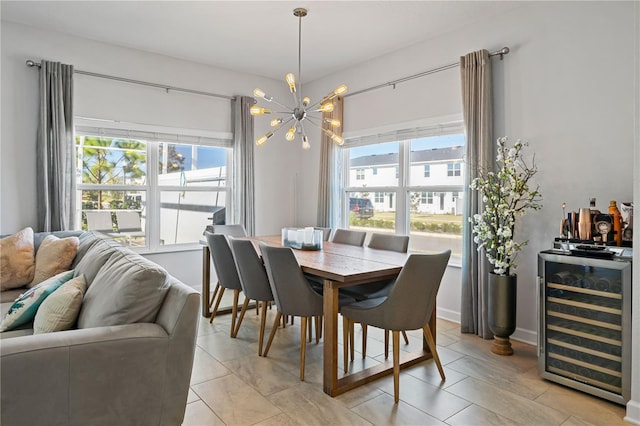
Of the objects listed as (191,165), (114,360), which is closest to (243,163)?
(191,165)

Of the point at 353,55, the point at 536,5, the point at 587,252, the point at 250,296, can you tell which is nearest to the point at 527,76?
the point at 536,5

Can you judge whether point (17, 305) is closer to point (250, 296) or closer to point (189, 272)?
point (250, 296)

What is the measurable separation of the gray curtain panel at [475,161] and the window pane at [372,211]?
1.11m

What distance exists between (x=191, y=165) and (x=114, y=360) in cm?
376

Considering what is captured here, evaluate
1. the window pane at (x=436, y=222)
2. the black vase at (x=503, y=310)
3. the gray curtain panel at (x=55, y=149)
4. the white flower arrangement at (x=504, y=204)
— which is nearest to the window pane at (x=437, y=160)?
the window pane at (x=436, y=222)

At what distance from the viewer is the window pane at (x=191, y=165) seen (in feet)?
16.0

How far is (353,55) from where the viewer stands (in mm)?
4645

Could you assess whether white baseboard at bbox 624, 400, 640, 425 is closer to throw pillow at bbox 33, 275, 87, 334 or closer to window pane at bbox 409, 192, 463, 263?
window pane at bbox 409, 192, 463, 263

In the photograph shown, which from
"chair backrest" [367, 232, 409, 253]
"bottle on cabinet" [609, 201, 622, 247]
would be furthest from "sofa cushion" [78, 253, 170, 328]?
"bottle on cabinet" [609, 201, 622, 247]

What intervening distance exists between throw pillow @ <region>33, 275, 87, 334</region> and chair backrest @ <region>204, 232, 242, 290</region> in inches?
64.2

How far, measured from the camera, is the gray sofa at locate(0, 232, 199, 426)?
1471 millimetres

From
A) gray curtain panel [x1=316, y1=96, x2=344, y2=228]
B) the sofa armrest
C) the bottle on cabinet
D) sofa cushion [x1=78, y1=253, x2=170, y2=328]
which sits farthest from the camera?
gray curtain panel [x1=316, y1=96, x2=344, y2=228]

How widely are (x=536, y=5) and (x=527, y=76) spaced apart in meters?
0.57

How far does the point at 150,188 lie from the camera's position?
15.6 ft
